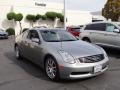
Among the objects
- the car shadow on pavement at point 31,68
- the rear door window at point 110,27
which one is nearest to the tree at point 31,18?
the rear door window at point 110,27

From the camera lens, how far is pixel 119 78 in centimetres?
600

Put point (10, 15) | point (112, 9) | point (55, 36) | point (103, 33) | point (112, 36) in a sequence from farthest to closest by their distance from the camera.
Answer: point (112, 9)
point (10, 15)
point (103, 33)
point (112, 36)
point (55, 36)

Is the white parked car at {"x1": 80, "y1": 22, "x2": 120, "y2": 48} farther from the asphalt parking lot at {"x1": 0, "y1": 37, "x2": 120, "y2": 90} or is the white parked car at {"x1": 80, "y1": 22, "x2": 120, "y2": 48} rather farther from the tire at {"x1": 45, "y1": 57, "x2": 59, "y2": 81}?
the tire at {"x1": 45, "y1": 57, "x2": 59, "y2": 81}

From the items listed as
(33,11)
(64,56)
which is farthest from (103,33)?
(33,11)

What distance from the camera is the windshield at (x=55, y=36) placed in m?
6.81

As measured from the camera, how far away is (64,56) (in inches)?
217

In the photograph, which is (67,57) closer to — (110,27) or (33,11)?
(110,27)

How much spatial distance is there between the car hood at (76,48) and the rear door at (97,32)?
411 cm

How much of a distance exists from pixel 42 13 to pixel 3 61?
86.8 feet

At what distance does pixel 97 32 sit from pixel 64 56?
18.0 feet

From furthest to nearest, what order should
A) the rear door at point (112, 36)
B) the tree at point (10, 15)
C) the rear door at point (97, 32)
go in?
the tree at point (10, 15) < the rear door at point (97, 32) < the rear door at point (112, 36)

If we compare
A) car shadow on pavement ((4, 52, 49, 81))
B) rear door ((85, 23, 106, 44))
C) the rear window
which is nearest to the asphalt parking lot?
car shadow on pavement ((4, 52, 49, 81))

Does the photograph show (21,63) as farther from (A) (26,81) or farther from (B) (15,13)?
(B) (15,13)

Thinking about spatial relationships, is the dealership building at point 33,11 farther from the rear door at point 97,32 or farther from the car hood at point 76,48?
the car hood at point 76,48
